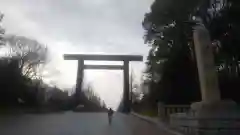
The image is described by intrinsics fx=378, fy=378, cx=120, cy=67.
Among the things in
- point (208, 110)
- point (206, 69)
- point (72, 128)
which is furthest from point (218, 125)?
point (72, 128)

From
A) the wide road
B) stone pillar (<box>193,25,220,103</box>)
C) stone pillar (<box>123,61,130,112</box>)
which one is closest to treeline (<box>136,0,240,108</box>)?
the wide road

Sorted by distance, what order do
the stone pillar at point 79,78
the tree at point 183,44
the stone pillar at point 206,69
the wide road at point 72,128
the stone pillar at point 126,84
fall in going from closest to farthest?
the stone pillar at point 206,69
the wide road at point 72,128
the tree at point 183,44
the stone pillar at point 126,84
the stone pillar at point 79,78

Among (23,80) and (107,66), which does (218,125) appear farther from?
(107,66)

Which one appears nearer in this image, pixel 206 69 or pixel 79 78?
pixel 206 69

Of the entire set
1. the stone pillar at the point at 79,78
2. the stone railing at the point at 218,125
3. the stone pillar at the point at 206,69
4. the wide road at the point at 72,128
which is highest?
the stone pillar at the point at 79,78

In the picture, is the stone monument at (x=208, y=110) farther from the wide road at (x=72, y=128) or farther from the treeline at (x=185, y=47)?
the treeline at (x=185, y=47)

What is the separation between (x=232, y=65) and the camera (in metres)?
31.6

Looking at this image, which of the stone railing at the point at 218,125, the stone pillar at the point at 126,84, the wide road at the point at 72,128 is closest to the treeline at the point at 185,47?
the wide road at the point at 72,128

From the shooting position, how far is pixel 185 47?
103 feet

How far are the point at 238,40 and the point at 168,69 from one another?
558cm

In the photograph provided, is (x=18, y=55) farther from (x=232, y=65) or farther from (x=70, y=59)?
(x=232, y=65)

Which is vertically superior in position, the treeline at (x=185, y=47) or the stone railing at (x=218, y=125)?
the treeline at (x=185, y=47)

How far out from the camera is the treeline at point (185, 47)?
→ 27078mm

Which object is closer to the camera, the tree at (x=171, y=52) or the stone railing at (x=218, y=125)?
→ the stone railing at (x=218, y=125)
